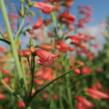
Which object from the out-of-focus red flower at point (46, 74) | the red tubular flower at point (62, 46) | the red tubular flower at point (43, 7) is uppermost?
the red tubular flower at point (43, 7)

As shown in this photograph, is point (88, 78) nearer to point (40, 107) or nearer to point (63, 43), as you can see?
point (40, 107)

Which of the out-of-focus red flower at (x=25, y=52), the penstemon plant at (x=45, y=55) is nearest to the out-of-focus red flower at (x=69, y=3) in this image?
the penstemon plant at (x=45, y=55)

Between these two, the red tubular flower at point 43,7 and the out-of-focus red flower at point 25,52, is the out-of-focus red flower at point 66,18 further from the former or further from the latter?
the out-of-focus red flower at point 25,52

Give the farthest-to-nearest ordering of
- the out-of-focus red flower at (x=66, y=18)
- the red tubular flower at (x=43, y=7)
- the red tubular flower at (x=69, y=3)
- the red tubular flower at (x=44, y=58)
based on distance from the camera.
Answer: the red tubular flower at (x=69, y=3) < the out-of-focus red flower at (x=66, y=18) < the red tubular flower at (x=43, y=7) < the red tubular flower at (x=44, y=58)

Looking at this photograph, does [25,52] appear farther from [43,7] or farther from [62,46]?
[62,46]

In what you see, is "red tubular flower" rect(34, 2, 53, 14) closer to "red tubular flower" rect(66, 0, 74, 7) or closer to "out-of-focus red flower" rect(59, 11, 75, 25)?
"out-of-focus red flower" rect(59, 11, 75, 25)

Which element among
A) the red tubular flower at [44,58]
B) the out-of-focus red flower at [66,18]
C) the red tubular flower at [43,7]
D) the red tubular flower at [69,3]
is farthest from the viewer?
the red tubular flower at [69,3]

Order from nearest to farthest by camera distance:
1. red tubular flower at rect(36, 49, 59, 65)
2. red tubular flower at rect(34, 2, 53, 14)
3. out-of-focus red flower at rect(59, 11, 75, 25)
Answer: red tubular flower at rect(36, 49, 59, 65), red tubular flower at rect(34, 2, 53, 14), out-of-focus red flower at rect(59, 11, 75, 25)

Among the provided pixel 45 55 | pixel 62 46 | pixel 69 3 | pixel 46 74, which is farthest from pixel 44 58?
pixel 46 74

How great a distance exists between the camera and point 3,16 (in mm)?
3676

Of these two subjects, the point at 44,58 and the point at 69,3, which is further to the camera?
the point at 69,3

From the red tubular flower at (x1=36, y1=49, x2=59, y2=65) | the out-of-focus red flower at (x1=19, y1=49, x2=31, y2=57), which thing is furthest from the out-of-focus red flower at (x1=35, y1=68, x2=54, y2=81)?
the red tubular flower at (x1=36, y1=49, x2=59, y2=65)

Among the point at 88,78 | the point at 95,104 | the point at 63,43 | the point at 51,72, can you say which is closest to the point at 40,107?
the point at 95,104

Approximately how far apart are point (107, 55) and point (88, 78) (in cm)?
550
